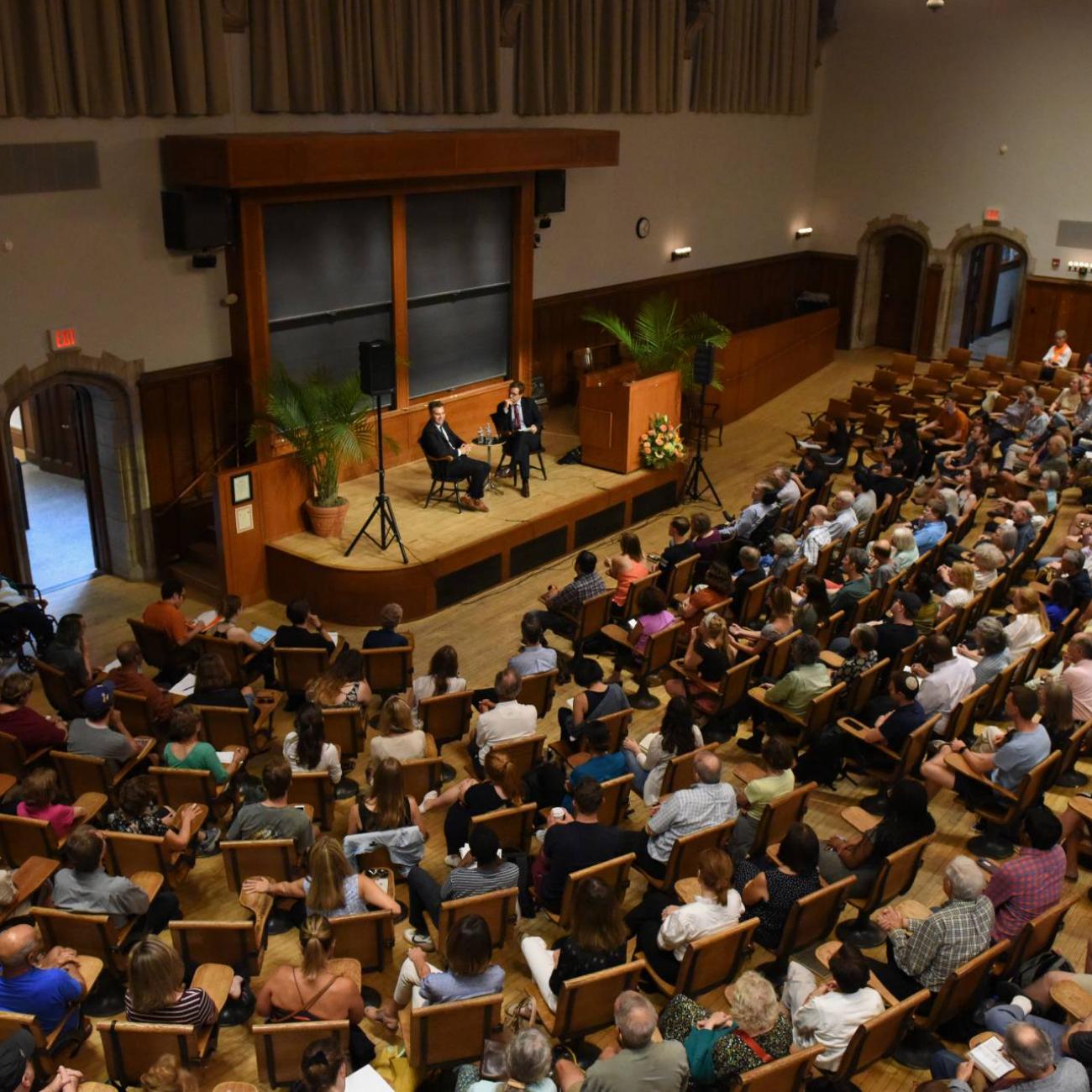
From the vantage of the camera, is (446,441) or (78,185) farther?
(446,441)

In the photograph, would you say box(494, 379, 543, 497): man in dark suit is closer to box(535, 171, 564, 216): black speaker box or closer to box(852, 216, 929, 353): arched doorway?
box(535, 171, 564, 216): black speaker box

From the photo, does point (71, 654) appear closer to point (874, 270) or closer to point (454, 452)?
point (454, 452)

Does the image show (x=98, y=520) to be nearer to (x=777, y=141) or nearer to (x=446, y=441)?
(x=446, y=441)

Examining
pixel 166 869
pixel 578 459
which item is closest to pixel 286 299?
pixel 578 459

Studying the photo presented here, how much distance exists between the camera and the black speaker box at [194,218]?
999 centimetres

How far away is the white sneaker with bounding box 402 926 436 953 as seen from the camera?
5.86 metres

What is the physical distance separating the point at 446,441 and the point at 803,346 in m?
8.69

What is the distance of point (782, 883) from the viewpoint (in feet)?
17.9

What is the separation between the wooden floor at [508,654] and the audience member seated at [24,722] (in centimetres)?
120

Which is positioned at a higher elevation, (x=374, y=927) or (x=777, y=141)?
(x=777, y=141)

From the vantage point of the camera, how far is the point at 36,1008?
192 inches

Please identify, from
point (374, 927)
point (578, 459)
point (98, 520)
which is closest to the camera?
point (374, 927)

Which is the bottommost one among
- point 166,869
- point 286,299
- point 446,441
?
point 166,869

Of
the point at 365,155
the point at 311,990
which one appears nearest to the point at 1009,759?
the point at 311,990
